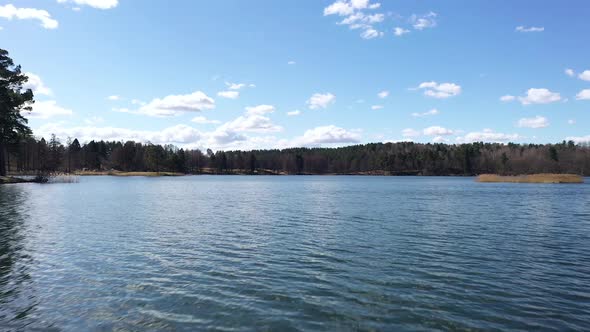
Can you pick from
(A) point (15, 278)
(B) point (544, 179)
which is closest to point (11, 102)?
(A) point (15, 278)

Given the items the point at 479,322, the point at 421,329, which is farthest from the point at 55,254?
the point at 479,322

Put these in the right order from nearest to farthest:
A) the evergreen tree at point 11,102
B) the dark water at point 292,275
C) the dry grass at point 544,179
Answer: the dark water at point 292,275
the evergreen tree at point 11,102
the dry grass at point 544,179

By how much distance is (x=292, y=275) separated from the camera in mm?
18766

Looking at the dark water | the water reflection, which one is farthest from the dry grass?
the water reflection

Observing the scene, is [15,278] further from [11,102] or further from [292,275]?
[11,102]

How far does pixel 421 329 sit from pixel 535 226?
28.8m

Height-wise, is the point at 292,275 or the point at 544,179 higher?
the point at 544,179

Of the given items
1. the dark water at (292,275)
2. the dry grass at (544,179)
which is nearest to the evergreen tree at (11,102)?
the dark water at (292,275)

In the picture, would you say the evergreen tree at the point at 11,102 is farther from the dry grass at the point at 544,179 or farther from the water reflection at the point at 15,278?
the dry grass at the point at 544,179

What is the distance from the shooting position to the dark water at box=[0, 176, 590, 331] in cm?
1344

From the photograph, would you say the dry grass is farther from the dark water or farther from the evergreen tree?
the evergreen tree

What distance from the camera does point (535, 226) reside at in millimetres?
35188

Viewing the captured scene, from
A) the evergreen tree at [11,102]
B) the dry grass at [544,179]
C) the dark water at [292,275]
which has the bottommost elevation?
the dark water at [292,275]

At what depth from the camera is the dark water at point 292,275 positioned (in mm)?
13438
